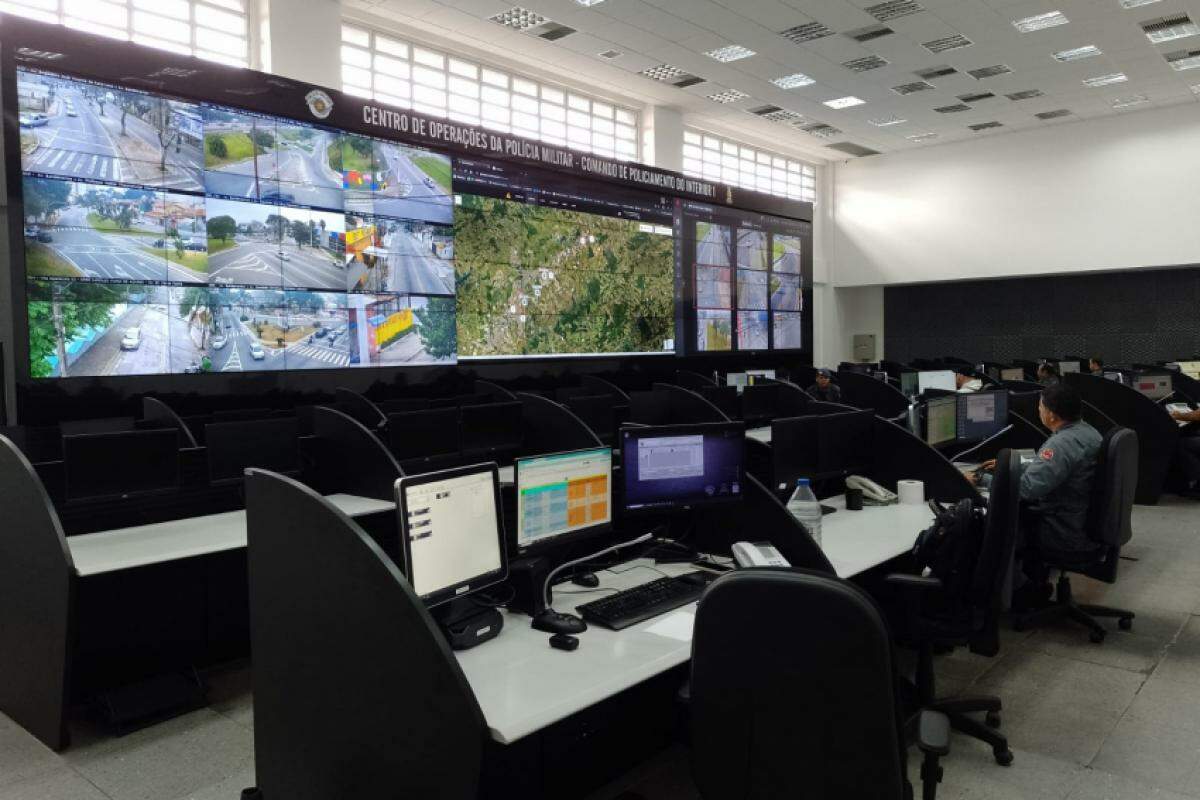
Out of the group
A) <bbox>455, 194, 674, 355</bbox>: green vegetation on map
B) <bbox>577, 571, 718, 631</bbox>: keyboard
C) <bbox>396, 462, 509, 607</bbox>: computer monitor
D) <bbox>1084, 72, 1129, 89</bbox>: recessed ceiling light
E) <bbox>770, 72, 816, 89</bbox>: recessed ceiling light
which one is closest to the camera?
<bbox>396, 462, 509, 607</bbox>: computer monitor

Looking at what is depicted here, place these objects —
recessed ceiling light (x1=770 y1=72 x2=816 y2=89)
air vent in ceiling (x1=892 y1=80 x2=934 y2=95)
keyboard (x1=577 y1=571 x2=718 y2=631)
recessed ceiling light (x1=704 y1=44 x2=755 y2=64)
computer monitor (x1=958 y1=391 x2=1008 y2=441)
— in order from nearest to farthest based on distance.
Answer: keyboard (x1=577 y1=571 x2=718 y2=631) → computer monitor (x1=958 y1=391 x2=1008 y2=441) → recessed ceiling light (x1=704 y1=44 x2=755 y2=64) → recessed ceiling light (x1=770 y1=72 x2=816 y2=89) → air vent in ceiling (x1=892 y1=80 x2=934 y2=95)

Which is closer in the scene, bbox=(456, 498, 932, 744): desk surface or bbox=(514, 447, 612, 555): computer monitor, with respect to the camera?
bbox=(456, 498, 932, 744): desk surface

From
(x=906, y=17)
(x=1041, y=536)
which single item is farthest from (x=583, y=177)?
(x=1041, y=536)

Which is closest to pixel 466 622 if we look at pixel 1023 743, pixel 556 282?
pixel 1023 743

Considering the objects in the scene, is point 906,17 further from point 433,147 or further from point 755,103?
point 433,147

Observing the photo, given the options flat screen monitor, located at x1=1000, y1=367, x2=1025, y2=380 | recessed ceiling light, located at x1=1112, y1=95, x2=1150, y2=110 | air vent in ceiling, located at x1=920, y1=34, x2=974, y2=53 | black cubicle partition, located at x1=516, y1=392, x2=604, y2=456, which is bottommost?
black cubicle partition, located at x1=516, y1=392, x2=604, y2=456

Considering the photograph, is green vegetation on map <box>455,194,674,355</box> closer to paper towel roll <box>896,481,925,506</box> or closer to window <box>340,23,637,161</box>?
window <box>340,23,637,161</box>

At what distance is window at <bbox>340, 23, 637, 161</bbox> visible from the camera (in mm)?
7383

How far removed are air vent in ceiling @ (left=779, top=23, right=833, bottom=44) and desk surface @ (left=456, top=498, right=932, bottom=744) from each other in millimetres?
6526

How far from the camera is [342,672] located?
1.51 metres

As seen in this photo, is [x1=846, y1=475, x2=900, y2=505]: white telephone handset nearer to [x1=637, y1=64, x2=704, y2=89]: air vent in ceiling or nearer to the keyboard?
the keyboard

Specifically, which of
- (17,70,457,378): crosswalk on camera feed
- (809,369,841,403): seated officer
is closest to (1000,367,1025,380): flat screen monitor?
(809,369,841,403): seated officer

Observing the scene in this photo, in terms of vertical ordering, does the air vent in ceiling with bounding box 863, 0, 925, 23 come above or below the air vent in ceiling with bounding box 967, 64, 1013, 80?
below

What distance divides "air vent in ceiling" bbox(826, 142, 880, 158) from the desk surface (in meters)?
11.0
